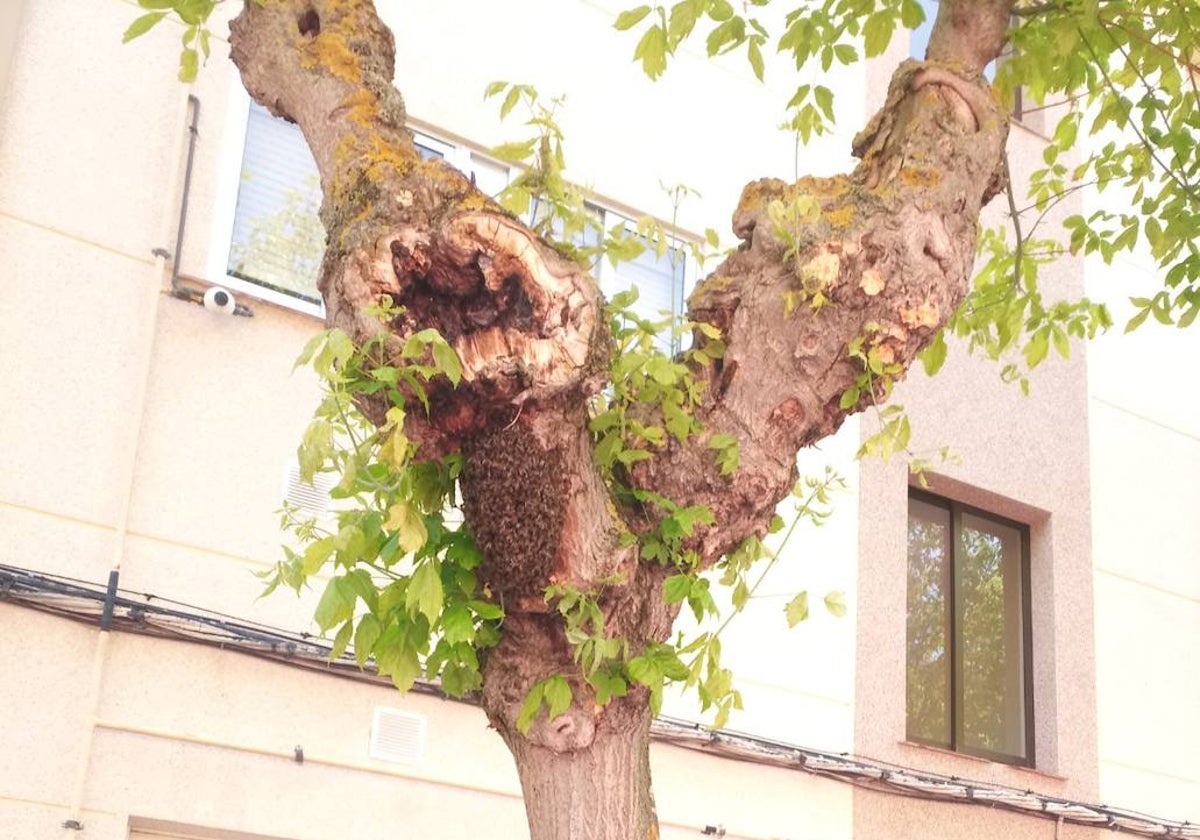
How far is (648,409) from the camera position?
4.04 meters

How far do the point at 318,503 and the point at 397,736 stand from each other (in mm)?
1135

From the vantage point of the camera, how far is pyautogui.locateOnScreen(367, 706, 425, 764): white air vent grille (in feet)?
→ 22.9

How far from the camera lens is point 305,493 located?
7105 mm

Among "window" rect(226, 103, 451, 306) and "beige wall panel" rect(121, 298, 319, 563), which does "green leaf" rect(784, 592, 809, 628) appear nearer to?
"beige wall panel" rect(121, 298, 319, 563)

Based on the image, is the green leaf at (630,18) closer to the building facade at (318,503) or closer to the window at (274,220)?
the building facade at (318,503)

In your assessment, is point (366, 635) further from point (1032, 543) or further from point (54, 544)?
point (1032, 543)

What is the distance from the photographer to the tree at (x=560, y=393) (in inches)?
144

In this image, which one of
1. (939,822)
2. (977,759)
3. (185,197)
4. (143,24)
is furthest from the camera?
(977,759)

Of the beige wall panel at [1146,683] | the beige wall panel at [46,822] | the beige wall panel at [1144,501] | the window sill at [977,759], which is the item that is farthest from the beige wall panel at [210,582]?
the beige wall panel at [1144,501]

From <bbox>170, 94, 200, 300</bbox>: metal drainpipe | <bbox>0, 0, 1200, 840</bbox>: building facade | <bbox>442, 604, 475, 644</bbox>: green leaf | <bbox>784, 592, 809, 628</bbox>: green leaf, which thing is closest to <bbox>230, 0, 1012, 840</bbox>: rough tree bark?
<bbox>442, 604, 475, 644</bbox>: green leaf

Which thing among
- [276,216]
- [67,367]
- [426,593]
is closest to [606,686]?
[426,593]

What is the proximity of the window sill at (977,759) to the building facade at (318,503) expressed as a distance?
3 cm

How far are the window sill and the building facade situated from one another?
0.10 feet

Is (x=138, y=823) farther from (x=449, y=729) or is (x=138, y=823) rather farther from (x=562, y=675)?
(x=562, y=675)
